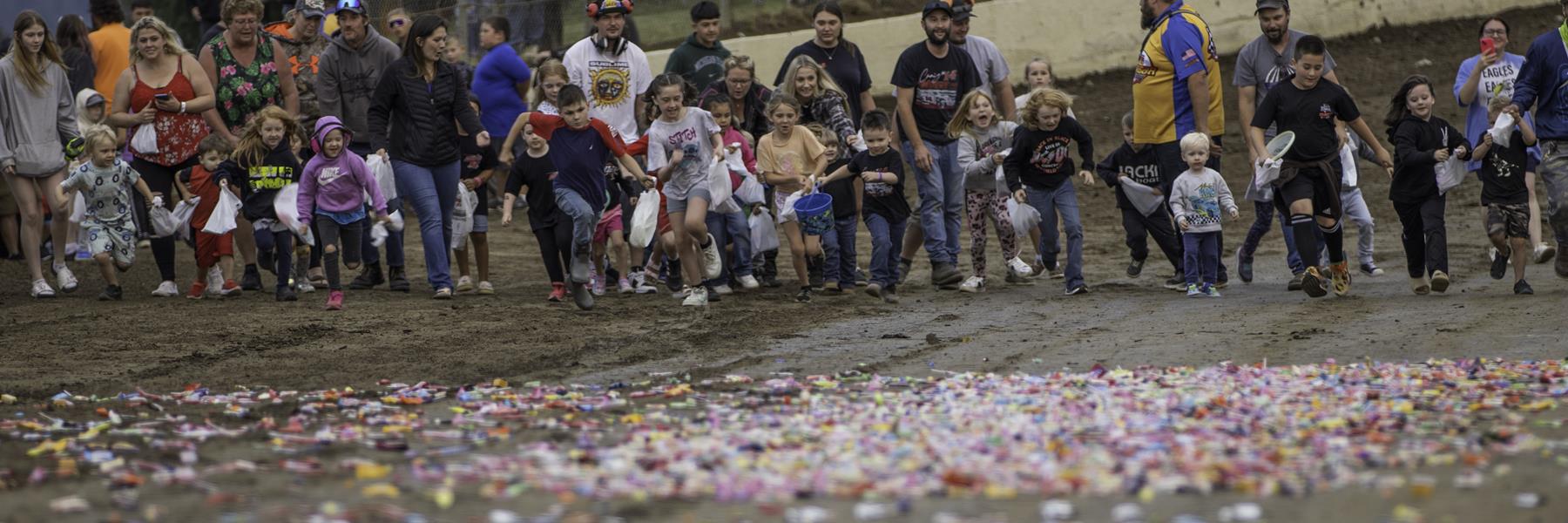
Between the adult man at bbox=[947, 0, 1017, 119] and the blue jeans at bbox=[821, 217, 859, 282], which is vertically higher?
the adult man at bbox=[947, 0, 1017, 119]

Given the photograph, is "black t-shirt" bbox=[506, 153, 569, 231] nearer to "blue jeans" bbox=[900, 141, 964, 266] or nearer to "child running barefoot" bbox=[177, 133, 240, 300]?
"child running barefoot" bbox=[177, 133, 240, 300]

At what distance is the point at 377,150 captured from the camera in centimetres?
1191

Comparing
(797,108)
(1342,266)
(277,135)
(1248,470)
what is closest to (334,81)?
(277,135)

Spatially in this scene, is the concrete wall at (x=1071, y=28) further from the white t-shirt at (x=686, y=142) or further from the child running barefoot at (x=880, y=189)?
the white t-shirt at (x=686, y=142)

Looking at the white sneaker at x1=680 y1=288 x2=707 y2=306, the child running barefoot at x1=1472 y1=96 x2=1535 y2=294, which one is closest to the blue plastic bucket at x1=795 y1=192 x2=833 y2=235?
the white sneaker at x1=680 y1=288 x2=707 y2=306

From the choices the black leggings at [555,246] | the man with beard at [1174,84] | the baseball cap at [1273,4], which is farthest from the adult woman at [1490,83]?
the black leggings at [555,246]

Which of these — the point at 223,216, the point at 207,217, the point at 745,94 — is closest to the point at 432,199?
the point at 223,216

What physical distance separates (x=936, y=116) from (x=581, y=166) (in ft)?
8.67

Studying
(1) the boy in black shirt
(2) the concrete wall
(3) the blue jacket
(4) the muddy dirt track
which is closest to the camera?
(4) the muddy dirt track

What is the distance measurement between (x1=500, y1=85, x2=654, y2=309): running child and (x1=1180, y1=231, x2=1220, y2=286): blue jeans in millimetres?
3544

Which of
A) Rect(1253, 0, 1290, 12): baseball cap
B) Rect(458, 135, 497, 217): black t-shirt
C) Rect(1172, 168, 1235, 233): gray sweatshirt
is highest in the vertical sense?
Rect(1253, 0, 1290, 12): baseball cap

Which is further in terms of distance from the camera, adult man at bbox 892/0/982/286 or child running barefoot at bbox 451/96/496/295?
child running barefoot at bbox 451/96/496/295

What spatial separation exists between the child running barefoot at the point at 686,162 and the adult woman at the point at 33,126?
13.8 feet

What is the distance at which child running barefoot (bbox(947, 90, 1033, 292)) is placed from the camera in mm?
12234
